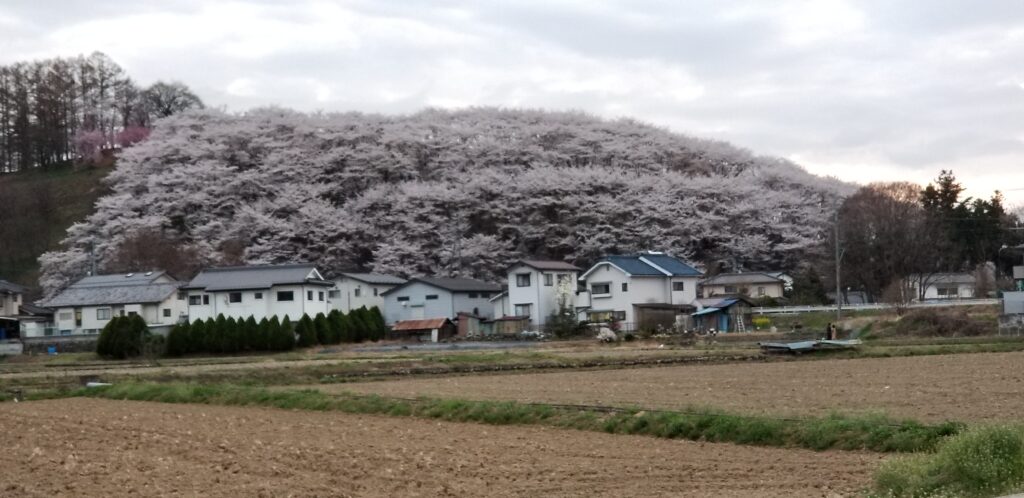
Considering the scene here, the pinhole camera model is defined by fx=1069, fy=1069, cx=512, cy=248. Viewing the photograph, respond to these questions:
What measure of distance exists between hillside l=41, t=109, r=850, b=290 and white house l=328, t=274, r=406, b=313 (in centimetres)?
436

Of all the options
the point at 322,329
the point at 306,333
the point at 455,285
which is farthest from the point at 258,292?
the point at 455,285

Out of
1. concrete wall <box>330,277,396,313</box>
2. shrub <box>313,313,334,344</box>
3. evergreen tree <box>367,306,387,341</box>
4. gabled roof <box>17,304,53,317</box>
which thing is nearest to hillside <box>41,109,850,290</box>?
gabled roof <box>17,304,53,317</box>

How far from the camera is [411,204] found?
193 feet

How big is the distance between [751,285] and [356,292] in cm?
2033

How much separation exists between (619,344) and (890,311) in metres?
12.1

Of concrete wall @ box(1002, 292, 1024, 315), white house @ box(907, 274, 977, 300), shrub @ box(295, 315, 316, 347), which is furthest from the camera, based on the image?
white house @ box(907, 274, 977, 300)

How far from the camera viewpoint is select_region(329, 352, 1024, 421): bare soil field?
15602 millimetres

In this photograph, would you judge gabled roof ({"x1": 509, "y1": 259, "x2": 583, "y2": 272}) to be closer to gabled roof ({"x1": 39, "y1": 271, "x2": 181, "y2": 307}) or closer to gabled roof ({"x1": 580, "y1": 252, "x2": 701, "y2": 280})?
gabled roof ({"x1": 580, "y1": 252, "x2": 701, "y2": 280})

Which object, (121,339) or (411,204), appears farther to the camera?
(411,204)

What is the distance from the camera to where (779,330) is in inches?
1732

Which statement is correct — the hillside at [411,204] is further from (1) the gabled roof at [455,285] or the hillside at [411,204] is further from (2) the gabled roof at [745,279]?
(2) the gabled roof at [745,279]

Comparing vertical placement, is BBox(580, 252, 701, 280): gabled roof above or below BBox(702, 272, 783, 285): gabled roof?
above

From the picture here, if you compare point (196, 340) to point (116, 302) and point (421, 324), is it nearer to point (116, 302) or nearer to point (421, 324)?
point (116, 302)

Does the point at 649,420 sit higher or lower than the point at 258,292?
lower
